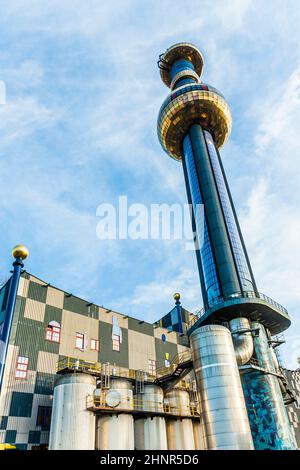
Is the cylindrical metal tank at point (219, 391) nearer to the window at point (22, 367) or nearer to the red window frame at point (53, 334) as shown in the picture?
the red window frame at point (53, 334)

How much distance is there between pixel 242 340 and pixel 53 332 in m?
18.6

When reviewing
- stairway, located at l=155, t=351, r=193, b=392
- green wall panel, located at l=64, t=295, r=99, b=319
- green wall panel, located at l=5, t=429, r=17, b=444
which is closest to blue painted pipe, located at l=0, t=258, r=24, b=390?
green wall panel, located at l=5, t=429, r=17, b=444

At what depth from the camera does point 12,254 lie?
1043 inches

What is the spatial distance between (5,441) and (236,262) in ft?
102

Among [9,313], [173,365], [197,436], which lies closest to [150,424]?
[197,436]

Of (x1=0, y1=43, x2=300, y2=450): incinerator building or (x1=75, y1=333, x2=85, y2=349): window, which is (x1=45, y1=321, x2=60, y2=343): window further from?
(x1=75, y1=333, x2=85, y2=349): window

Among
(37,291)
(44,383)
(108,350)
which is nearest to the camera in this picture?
(44,383)

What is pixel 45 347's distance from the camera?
28609 millimetres

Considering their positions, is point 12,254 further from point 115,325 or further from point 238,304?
point 238,304

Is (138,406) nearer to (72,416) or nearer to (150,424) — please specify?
(150,424)

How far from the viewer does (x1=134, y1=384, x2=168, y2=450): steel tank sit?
88.7 feet

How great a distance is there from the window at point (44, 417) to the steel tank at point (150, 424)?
287 inches

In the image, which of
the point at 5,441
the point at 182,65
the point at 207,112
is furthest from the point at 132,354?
the point at 182,65

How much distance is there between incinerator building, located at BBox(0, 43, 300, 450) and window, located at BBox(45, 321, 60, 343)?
97 millimetres
